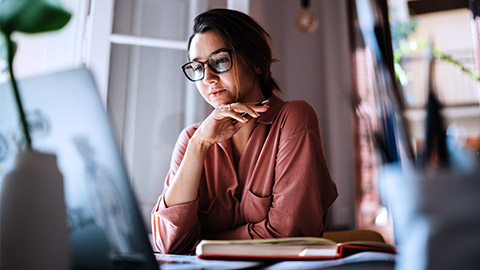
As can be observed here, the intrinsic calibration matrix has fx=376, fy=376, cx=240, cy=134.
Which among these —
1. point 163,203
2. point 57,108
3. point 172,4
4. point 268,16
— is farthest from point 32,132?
point 268,16

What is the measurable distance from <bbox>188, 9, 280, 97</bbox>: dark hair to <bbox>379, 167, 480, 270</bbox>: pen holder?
2.88ft

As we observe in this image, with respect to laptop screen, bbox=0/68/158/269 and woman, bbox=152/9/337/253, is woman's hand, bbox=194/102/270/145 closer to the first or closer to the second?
woman, bbox=152/9/337/253

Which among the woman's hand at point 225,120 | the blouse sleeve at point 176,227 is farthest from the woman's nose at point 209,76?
the blouse sleeve at point 176,227

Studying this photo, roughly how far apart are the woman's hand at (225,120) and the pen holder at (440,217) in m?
0.69

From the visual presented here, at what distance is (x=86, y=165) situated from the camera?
0.35 meters

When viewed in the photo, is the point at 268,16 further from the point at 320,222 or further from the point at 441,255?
the point at 441,255

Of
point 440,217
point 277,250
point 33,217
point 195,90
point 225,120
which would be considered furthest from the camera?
point 195,90

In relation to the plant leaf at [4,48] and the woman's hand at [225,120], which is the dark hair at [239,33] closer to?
the woman's hand at [225,120]

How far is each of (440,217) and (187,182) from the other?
Answer: 2.32ft

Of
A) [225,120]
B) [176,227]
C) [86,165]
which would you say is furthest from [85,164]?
[225,120]

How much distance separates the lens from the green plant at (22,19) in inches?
15.6

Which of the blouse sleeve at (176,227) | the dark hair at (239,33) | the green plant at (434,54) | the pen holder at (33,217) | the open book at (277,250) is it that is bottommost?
the blouse sleeve at (176,227)

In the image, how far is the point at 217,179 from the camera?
102cm

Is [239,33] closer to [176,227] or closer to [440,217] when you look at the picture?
[176,227]
